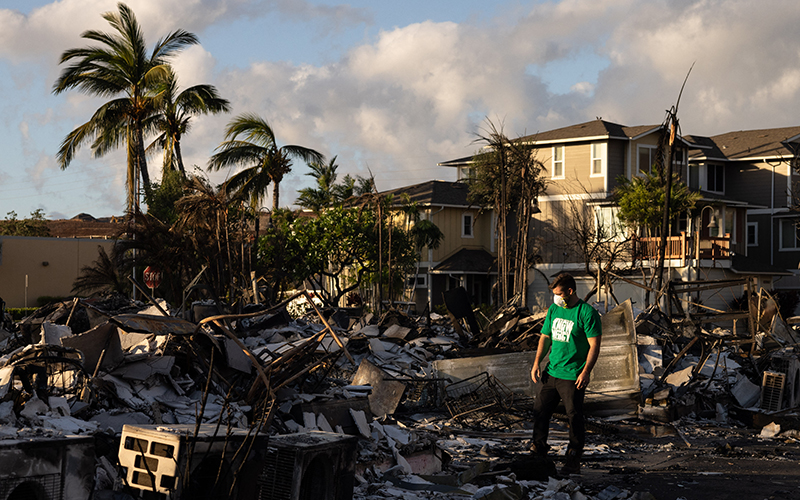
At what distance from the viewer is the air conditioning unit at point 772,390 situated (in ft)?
31.3

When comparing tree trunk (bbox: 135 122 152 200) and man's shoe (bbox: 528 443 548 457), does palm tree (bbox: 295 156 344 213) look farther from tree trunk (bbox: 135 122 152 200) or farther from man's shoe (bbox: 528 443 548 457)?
man's shoe (bbox: 528 443 548 457)

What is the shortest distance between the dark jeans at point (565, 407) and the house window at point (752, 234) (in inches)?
1363

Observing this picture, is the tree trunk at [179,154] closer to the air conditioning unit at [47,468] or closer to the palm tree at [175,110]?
the palm tree at [175,110]

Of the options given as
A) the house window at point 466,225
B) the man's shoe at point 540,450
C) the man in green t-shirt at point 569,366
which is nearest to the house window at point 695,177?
the house window at point 466,225

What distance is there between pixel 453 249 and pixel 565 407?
3005 centimetres

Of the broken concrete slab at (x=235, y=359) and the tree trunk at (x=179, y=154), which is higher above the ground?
the tree trunk at (x=179, y=154)

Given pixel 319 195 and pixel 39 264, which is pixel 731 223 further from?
pixel 39 264

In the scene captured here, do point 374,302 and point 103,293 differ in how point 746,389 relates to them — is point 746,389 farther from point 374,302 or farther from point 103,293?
point 374,302

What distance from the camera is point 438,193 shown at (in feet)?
120

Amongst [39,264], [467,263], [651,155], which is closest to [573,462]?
[467,263]

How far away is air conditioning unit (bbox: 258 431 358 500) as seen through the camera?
4.27m

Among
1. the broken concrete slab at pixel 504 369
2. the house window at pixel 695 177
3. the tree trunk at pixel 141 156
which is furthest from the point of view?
the house window at pixel 695 177

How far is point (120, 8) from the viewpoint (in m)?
30.4

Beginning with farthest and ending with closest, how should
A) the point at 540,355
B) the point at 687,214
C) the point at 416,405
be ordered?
the point at 687,214
the point at 416,405
the point at 540,355
